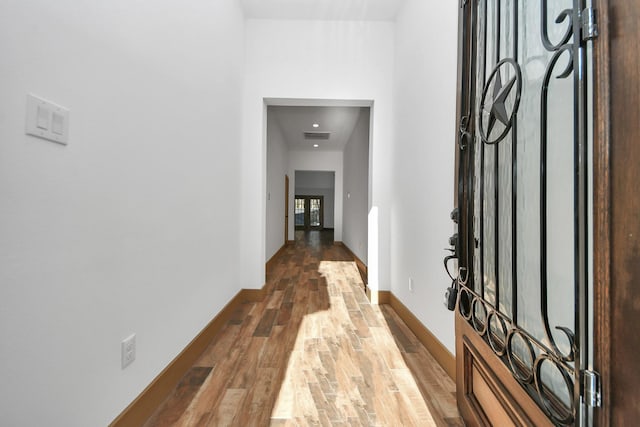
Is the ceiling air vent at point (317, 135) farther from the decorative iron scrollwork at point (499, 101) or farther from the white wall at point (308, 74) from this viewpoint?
the decorative iron scrollwork at point (499, 101)

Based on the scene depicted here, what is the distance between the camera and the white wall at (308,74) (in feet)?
10.7

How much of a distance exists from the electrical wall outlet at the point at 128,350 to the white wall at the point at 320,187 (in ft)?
45.0

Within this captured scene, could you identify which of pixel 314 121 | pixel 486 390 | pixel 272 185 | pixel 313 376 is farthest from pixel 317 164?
pixel 486 390

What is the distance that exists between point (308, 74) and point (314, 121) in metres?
2.76

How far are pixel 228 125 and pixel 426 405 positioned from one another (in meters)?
2.59

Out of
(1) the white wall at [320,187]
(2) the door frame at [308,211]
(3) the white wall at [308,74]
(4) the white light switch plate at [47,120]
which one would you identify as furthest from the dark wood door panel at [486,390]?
(2) the door frame at [308,211]

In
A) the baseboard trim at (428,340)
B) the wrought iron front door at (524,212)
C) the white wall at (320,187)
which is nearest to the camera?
the wrought iron front door at (524,212)

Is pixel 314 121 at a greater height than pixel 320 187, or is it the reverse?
pixel 314 121

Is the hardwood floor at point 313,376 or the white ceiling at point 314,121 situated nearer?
the hardwood floor at point 313,376

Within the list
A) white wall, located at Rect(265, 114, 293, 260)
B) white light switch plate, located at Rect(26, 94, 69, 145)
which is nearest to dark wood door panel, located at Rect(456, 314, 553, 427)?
white light switch plate, located at Rect(26, 94, 69, 145)

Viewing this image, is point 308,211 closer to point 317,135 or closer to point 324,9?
point 317,135

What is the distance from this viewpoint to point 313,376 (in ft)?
5.94

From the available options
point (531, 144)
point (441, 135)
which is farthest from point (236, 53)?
point (531, 144)

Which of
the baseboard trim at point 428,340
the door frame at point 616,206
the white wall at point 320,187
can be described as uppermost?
the white wall at point 320,187
